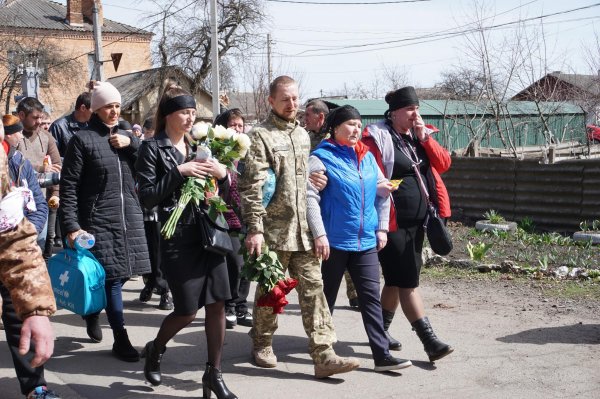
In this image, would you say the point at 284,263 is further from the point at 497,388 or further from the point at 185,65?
the point at 185,65

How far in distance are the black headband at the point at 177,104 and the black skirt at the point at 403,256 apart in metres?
1.76

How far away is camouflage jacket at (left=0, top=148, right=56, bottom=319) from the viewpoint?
8.92 feet

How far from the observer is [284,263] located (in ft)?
17.3

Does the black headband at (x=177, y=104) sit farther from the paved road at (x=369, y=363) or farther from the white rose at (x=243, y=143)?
the paved road at (x=369, y=363)

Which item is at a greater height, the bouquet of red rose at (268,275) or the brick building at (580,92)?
the brick building at (580,92)

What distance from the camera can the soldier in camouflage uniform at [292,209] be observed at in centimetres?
509

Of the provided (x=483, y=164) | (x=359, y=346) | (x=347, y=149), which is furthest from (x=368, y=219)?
(x=483, y=164)

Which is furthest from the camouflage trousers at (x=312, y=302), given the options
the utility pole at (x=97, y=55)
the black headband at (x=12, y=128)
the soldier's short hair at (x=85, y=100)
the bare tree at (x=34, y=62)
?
the bare tree at (x=34, y=62)

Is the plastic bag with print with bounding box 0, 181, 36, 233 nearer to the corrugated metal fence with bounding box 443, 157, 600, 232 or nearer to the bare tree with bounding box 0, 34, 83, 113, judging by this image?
the corrugated metal fence with bounding box 443, 157, 600, 232

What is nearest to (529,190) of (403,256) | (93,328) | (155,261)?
(155,261)

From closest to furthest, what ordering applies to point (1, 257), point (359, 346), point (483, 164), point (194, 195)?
point (1, 257), point (194, 195), point (359, 346), point (483, 164)

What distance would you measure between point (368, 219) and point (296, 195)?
548 mm

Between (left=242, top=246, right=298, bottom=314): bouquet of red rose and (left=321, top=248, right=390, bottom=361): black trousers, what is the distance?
406 mm

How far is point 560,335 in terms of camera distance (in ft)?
20.0
